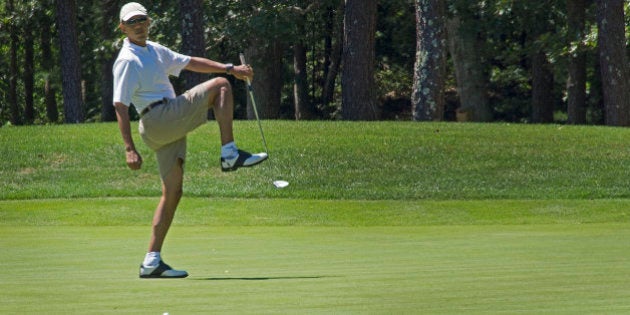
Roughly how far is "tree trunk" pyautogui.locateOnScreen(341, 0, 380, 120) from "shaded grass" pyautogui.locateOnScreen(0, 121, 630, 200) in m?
4.73

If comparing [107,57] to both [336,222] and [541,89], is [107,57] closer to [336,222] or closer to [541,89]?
[541,89]

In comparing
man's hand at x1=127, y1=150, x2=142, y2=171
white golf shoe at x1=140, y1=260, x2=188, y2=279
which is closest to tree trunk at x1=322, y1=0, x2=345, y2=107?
man's hand at x1=127, y1=150, x2=142, y2=171

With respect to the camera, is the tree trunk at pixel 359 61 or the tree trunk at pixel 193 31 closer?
the tree trunk at pixel 193 31

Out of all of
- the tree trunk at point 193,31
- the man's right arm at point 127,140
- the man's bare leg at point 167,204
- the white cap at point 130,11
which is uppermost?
the tree trunk at point 193,31

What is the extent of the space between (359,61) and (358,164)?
898 centimetres

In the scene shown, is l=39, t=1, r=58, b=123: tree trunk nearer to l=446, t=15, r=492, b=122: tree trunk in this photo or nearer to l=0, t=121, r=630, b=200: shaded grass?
l=446, t=15, r=492, b=122: tree trunk

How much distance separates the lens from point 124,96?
9.27 meters

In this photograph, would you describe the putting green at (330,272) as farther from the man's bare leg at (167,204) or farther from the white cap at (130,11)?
the white cap at (130,11)

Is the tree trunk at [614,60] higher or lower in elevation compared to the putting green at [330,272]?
higher

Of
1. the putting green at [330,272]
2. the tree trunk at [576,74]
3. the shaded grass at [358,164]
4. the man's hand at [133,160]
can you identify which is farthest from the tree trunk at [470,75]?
the man's hand at [133,160]

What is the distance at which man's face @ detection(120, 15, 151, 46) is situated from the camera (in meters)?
9.34

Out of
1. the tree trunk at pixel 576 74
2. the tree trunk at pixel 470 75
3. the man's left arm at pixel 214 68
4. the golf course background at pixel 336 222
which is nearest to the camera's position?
the golf course background at pixel 336 222

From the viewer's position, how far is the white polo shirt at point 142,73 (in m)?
9.30

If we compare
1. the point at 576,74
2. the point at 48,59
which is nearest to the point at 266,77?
the point at 576,74
